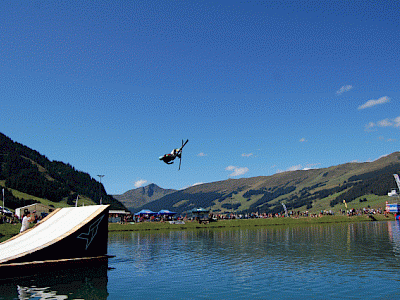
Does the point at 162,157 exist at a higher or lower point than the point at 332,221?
higher

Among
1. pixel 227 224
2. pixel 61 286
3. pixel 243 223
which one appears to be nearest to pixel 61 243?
pixel 61 286

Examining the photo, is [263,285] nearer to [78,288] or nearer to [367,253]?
[78,288]

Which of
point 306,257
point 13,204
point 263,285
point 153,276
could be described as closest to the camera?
point 263,285

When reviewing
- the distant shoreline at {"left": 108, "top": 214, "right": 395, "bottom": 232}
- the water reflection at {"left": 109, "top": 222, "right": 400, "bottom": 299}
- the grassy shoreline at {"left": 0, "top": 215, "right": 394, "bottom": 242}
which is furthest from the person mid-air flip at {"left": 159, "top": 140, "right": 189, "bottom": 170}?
the distant shoreline at {"left": 108, "top": 214, "right": 395, "bottom": 232}

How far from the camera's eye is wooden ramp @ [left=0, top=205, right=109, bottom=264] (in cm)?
3319

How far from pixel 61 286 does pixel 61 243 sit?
279 inches

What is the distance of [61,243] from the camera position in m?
34.7

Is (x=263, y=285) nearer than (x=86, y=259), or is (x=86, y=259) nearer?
(x=263, y=285)

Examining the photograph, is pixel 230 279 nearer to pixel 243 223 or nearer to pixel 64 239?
pixel 64 239

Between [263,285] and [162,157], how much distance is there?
42.8ft

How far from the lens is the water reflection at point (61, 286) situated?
83.4ft

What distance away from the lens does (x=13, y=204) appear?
175 m

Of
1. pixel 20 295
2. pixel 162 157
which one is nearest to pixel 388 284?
pixel 162 157

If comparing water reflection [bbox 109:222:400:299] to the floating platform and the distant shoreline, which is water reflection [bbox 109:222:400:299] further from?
the distant shoreline
